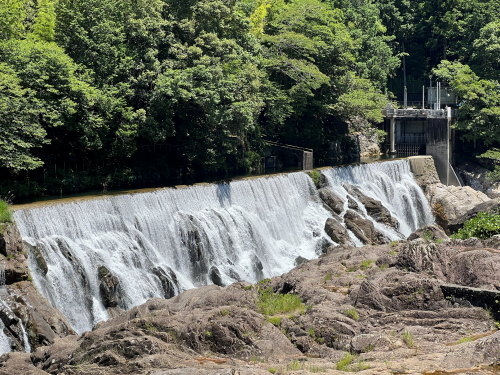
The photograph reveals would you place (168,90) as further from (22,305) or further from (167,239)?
(22,305)

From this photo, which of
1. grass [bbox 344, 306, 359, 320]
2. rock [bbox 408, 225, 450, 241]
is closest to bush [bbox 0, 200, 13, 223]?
grass [bbox 344, 306, 359, 320]

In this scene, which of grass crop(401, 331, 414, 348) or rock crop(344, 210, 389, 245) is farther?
rock crop(344, 210, 389, 245)

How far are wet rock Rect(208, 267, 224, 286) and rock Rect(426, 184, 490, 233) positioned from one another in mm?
18339

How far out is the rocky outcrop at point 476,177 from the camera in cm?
4578

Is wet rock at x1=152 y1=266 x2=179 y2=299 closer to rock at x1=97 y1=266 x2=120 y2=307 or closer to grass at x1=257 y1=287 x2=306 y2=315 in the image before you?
rock at x1=97 y1=266 x2=120 y2=307

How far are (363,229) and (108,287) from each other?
596 inches

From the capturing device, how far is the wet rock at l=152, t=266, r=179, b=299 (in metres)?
23.5

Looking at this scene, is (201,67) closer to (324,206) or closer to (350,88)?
(324,206)

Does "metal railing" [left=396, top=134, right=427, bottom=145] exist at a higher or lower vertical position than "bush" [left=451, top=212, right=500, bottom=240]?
higher

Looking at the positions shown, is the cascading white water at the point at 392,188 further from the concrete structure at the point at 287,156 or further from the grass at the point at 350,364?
the grass at the point at 350,364

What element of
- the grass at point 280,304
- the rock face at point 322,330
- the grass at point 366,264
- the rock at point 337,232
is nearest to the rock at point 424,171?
the rock at point 337,232

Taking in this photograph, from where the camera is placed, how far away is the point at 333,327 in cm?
1334

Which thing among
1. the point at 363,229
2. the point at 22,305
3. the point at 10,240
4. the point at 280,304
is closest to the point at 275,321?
the point at 280,304

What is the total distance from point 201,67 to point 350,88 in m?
16.2
